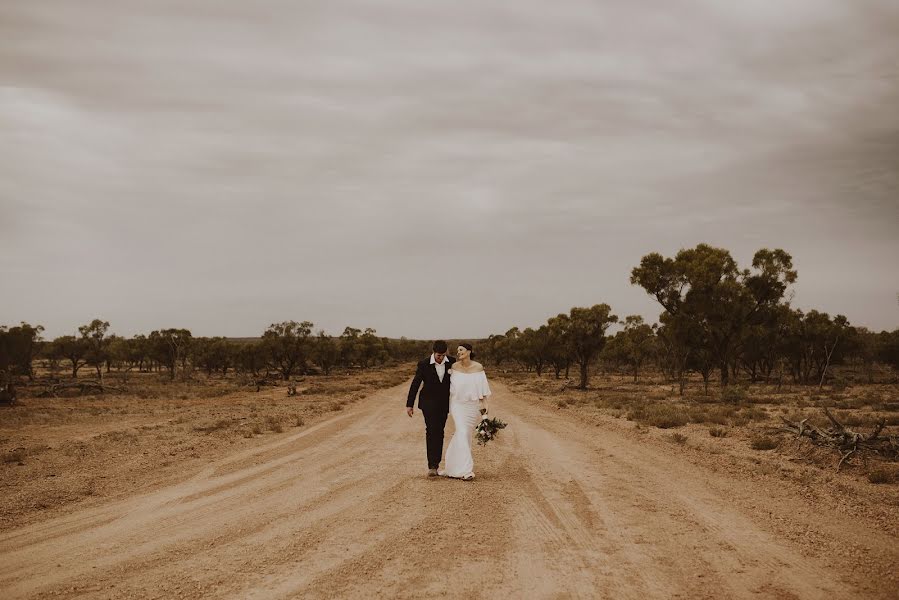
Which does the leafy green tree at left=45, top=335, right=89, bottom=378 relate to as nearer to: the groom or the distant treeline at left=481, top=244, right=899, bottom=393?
the distant treeline at left=481, top=244, right=899, bottom=393

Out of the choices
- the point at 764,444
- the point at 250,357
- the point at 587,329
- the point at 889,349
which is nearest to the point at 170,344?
the point at 250,357

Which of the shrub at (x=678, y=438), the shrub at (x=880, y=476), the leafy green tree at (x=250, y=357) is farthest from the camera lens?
the leafy green tree at (x=250, y=357)

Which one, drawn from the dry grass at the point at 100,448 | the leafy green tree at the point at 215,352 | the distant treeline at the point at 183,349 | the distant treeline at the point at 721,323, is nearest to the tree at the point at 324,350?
the distant treeline at the point at 183,349

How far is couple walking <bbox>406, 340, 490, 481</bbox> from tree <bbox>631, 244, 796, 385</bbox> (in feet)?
104

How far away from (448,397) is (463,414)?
501 millimetres

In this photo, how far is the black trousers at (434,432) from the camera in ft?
34.6

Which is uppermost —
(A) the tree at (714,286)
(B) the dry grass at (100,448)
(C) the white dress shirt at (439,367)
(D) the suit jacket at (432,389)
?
(A) the tree at (714,286)

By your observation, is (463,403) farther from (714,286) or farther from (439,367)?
(714,286)

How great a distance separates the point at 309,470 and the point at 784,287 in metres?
37.6

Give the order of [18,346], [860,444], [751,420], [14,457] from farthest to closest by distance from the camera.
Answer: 1. [18,346]
2. [751,420]
3. [14,457]
4. [860,444]

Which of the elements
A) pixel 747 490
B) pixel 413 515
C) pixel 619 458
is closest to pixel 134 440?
pixel 413 515

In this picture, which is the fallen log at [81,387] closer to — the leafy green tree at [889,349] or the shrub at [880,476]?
the shrub at [880,476]

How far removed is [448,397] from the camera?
1085 centimetres

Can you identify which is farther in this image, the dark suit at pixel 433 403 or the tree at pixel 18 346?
the tree at pixel 18 346
